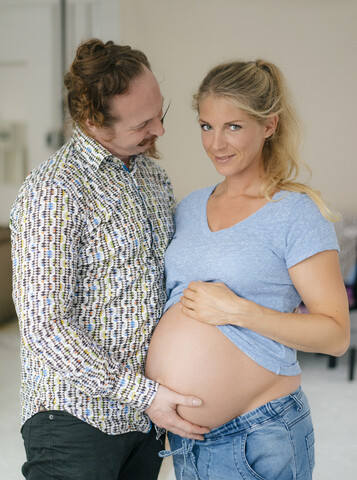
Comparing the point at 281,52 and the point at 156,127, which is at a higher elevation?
the point at 281,52

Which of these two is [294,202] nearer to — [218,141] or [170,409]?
[218,141]

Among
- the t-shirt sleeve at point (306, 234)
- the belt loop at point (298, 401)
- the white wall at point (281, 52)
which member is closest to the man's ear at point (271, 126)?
the t-shirt sleeve at point (306, 234)

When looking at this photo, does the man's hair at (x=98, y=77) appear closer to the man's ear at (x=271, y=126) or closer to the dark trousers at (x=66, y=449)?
the man's ear at (x=271, y=126)

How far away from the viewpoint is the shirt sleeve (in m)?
1.17

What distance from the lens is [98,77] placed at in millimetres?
1251

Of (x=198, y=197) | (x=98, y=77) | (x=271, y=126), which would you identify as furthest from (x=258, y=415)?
(x=98, y=77)

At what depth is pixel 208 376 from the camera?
4.34ft

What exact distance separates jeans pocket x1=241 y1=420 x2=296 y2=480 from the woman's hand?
26cm

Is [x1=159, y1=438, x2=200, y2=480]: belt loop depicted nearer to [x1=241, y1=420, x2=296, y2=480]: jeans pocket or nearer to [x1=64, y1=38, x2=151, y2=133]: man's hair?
[x1=241, y1=420, x2=296, y2=480]: jeans pocket

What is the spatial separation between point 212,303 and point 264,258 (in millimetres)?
156

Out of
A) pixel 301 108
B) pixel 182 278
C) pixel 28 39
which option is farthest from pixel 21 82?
pixel 182 278

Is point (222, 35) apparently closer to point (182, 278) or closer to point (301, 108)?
point (301, 108)

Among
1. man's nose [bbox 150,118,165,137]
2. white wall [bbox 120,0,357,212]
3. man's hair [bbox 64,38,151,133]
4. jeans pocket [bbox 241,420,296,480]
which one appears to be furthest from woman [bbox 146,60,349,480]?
white wall [bbox 120,0,357,212]

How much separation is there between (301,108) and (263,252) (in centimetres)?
361
